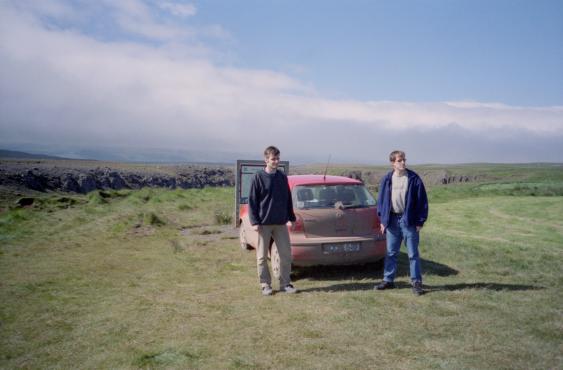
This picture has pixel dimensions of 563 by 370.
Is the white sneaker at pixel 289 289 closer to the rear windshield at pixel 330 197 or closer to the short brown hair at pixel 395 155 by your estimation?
the rear windshield at pixel 330 197

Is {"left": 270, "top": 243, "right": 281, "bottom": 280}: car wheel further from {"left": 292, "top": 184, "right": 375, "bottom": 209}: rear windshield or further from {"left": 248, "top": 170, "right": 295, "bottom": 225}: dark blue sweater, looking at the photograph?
{"left": 248, "top": 170, "right": 295, "bottom": 225}: dark blue sweater

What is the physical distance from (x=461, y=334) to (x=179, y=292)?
13.0ft

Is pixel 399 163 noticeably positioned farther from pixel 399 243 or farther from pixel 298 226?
pixel 298 226

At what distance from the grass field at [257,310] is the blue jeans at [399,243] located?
338 millimetres

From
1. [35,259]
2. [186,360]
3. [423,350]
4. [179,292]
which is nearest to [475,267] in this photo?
[423,350]

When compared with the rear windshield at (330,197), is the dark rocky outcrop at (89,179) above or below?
below

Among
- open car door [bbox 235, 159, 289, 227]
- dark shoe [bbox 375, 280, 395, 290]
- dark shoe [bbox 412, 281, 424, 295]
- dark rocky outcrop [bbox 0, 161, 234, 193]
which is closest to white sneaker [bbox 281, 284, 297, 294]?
dark shoe [bbox 375, 280, 395, 290]

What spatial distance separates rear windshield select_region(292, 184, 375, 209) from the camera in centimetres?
729

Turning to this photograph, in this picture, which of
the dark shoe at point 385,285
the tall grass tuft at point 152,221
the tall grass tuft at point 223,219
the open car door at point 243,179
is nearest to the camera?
the dark shoe at point 385,285

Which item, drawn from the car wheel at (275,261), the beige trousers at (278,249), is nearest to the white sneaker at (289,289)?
the beige trousers at (278,249)

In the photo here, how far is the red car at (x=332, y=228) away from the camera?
22.6ft

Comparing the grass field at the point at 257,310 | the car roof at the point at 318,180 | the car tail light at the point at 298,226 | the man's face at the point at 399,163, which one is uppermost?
the man's face at the point at 399,163

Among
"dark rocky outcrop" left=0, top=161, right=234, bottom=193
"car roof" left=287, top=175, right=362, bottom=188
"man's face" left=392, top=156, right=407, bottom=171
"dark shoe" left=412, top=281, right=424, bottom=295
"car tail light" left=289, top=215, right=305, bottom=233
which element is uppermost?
"man's face" left=392, top=156, right=407, bottom=171

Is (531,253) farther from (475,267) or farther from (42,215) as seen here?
(42,215)
